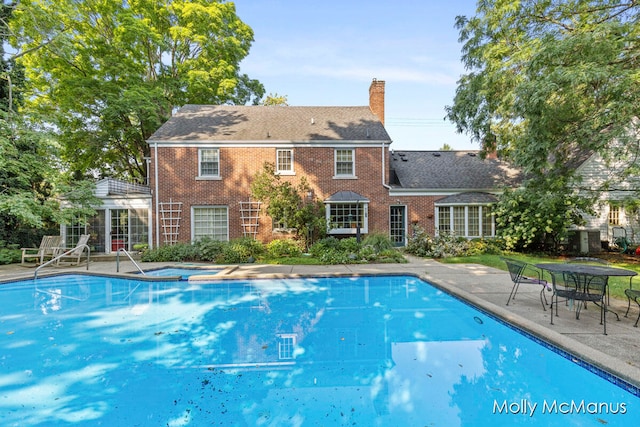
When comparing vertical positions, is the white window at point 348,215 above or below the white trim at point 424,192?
below

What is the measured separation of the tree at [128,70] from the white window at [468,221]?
685 inches

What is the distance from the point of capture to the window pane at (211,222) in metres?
15.8

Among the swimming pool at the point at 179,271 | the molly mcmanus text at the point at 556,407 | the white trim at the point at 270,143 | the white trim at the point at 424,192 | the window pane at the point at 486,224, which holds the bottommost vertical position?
the molly mcmanus text at the point at 556,407

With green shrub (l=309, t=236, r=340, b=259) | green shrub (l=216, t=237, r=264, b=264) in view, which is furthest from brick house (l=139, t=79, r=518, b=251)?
green shrub (l=216, t=237, r=264, b=264)

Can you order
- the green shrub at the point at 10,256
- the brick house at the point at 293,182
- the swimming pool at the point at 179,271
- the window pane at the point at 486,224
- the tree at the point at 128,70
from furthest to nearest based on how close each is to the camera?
the tree at the point at 128,70 → the window pane at the point at 486,224 → the brick house at the point at 293,182 → the green shrub at the point at 10,256 → the swimming pool at the point at 179,271

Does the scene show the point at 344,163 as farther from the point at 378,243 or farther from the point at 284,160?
the point at 378,243

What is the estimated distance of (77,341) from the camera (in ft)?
18.2

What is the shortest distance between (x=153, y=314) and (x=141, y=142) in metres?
19.7

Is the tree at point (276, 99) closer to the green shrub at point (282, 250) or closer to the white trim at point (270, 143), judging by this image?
the white trim at point (270, 143)

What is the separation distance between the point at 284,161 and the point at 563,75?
1142 centimetres

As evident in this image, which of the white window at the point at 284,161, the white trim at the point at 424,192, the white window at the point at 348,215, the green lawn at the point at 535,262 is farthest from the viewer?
the white trim at the point at 424,192

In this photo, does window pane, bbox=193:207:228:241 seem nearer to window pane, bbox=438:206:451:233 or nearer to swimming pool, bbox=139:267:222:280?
swimming pool, bbox=139:267:222:280

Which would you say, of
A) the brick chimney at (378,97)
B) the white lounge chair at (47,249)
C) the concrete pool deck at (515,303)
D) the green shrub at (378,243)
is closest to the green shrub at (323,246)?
the green shrub at (378,243)

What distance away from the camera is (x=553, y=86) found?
9.22 metres
